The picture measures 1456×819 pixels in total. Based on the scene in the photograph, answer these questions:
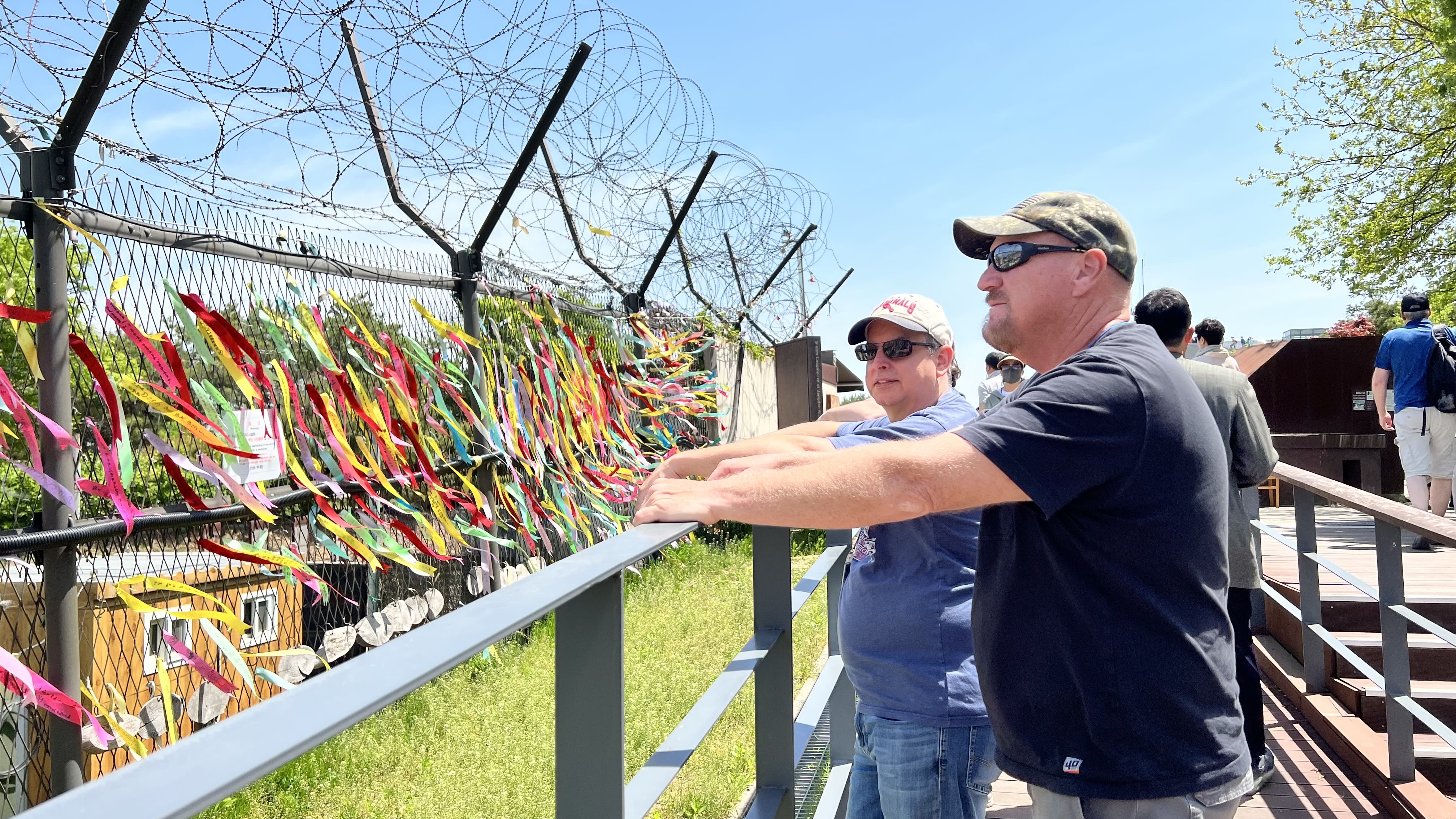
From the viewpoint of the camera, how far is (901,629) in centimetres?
232

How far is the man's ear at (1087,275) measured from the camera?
1771 mm

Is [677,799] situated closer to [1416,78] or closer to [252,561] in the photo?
[252,561]

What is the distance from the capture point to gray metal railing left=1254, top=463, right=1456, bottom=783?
10.6ft

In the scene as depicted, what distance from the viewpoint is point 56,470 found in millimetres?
2627

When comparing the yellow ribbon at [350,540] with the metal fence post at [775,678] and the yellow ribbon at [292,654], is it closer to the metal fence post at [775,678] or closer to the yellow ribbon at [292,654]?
the yellow ribbon at [292,654]

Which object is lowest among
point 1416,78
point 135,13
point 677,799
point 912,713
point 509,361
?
point 677,799

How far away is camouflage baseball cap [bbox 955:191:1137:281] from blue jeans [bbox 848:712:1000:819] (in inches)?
42.8

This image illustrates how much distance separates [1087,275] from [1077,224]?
92 millimetres

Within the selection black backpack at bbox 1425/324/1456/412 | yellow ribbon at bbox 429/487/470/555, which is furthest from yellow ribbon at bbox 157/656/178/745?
black backpack at bbox 1425/324/1456/412

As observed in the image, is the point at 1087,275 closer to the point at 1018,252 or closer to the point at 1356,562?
the point at 1018,252

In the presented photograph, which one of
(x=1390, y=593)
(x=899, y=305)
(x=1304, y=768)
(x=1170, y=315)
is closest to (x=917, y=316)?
(x=899, y=305)

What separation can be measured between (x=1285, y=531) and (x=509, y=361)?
25.5ft

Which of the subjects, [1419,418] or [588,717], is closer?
[588,717]

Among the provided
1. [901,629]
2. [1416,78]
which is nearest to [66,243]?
[901,629]
